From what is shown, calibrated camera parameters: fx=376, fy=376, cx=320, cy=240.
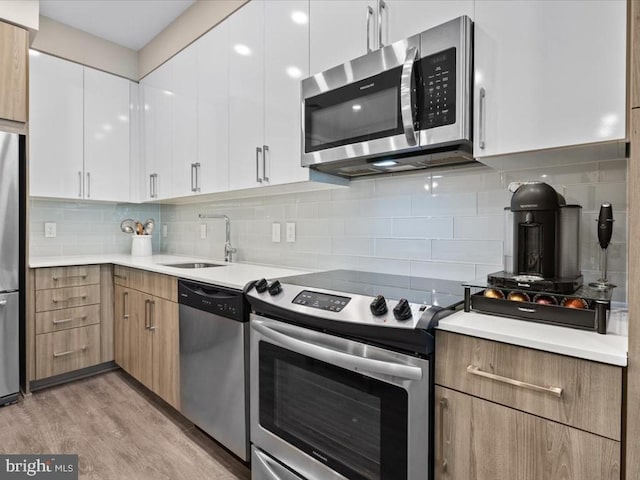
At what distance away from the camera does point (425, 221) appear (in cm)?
179

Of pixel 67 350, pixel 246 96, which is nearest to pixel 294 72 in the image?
pixel 246 96

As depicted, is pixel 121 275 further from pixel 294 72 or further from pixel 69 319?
pixel 294 72

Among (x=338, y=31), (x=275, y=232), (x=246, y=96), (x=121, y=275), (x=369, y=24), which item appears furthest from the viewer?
(x=121, y=275)

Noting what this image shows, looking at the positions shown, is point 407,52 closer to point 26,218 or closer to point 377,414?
point 377,414

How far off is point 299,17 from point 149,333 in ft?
6.83

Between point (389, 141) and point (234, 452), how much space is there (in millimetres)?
1591

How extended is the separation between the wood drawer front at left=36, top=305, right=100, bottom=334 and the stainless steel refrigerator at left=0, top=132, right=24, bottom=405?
0.51 feet

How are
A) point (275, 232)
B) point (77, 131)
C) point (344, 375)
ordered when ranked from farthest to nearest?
point (77, 131)
point (275, 232)
point (344, 375)

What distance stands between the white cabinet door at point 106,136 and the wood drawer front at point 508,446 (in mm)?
3080

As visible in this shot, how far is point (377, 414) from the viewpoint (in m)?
1.21

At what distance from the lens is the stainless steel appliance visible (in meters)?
1.29

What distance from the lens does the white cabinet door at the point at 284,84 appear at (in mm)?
1862

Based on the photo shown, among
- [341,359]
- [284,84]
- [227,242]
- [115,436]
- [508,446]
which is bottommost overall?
[115,436]

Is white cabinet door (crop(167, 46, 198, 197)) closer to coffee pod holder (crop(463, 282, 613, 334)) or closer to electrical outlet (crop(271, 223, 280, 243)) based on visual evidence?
electrical outlet (crop(271, 223, 280, 243))
